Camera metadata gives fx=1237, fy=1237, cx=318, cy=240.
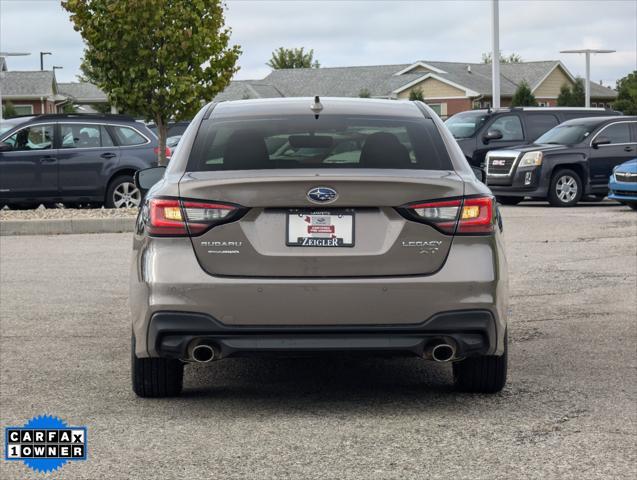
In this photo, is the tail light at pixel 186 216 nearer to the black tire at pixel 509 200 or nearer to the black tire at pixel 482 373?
the black tire at pixel 482 373

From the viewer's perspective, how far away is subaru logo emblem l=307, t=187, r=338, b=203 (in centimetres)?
581

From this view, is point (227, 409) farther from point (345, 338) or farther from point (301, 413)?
point (345, 338)

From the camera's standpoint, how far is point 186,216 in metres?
5.90

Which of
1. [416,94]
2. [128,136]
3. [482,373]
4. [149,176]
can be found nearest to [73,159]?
[128,136]

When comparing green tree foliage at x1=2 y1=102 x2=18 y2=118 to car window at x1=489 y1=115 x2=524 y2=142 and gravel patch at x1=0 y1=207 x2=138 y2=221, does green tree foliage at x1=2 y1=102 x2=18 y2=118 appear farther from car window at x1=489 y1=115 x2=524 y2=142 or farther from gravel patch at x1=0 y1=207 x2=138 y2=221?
gravel patch at x1=0 y1=207 x2=138 y2=221

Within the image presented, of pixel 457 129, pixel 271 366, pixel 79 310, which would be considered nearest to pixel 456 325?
pixel 271 366

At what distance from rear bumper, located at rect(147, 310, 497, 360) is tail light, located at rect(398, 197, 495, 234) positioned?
41 cm

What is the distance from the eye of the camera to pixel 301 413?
6188 millimetres

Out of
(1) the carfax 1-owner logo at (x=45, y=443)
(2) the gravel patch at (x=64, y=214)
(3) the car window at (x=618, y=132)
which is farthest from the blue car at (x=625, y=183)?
(1) the carfax 1-owner logo at (x=45, y=443)

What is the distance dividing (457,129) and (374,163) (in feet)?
67.2

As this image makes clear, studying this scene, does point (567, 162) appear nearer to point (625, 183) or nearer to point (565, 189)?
point (565, 189)

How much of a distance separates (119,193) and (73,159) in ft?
3.04

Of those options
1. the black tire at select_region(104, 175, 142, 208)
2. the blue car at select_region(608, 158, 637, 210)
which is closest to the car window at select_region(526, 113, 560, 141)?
the blue car at select_region(608, 158, 637, 210)

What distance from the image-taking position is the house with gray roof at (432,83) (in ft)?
251
